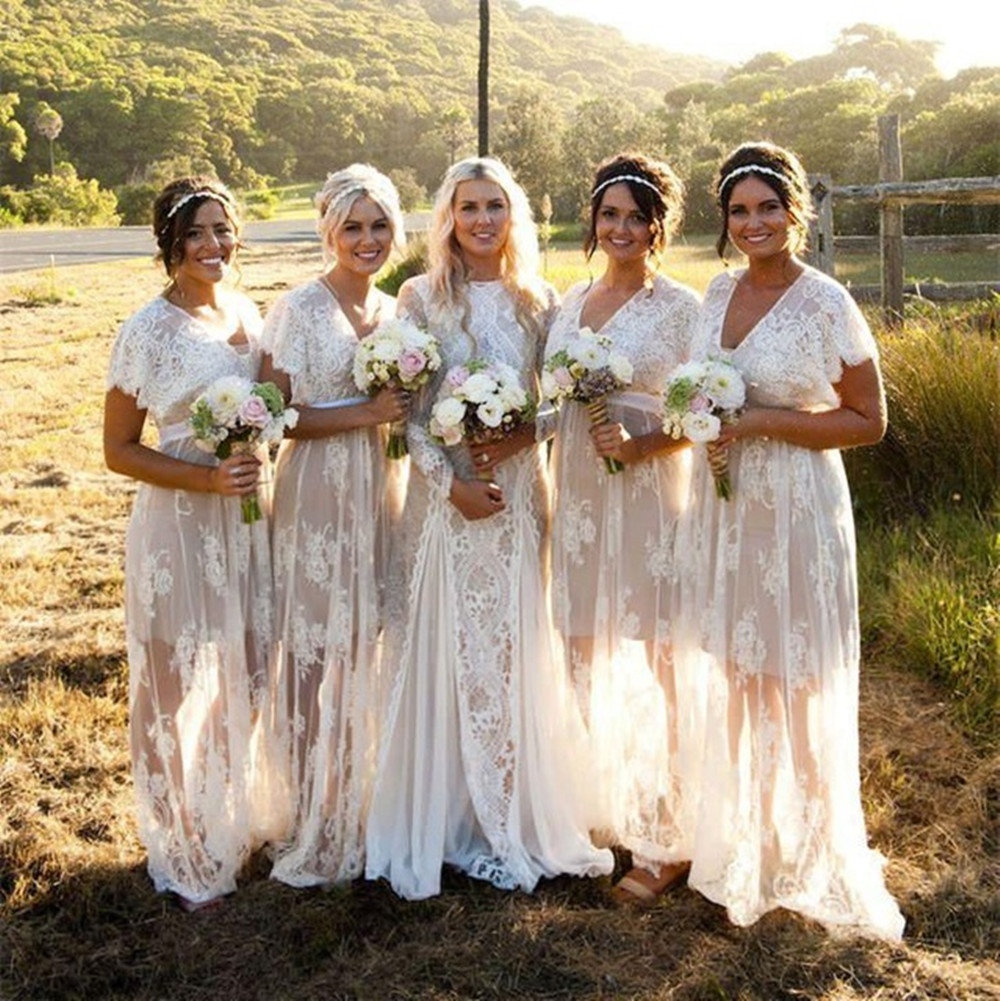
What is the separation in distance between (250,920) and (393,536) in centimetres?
146

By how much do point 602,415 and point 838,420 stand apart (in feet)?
2.69

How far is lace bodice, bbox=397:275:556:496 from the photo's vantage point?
13.8 ft

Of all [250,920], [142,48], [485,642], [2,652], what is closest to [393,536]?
[485,642]

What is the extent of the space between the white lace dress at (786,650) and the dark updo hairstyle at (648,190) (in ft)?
1.15

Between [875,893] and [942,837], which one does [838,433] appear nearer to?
[875,893]

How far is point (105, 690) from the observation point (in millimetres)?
5867

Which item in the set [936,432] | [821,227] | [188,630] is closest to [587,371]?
[188,630]

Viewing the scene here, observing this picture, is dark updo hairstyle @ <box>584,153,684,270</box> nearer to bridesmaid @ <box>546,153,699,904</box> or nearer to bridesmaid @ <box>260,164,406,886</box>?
bridesmaid @ <box>546,153,699,904</box>

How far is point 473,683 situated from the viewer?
166 inches

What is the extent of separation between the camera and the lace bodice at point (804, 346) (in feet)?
12.0

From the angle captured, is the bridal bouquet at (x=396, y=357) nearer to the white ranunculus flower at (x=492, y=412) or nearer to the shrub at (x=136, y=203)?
the white ranunculus flower at (x=492, y=412)

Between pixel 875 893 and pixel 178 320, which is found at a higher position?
pixel 178 320

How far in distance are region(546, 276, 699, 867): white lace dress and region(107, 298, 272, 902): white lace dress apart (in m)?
1.14

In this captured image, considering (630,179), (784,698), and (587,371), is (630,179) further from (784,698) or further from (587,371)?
(784,698)
